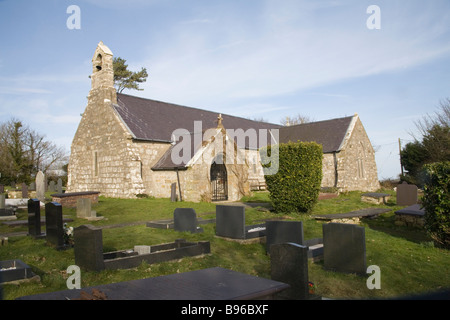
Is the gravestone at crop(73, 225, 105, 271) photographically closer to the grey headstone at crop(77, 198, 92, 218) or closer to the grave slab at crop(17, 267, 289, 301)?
the grave slab at crop(17, 267, 289, 301)

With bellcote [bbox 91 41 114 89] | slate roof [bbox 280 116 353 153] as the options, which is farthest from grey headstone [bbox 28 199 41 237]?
slate roof [bbox 280 116 353 153]

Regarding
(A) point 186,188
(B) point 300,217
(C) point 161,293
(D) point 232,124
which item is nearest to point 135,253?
(C) point 161,293

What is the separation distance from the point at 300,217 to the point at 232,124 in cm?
1816

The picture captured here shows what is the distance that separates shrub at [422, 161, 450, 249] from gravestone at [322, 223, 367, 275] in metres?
3.23

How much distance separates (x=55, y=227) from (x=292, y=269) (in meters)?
6.31

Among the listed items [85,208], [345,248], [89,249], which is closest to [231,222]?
[345,248]

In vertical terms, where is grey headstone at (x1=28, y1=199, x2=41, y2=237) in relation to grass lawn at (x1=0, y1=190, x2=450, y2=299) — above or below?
above

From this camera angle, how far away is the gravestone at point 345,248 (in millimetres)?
6426

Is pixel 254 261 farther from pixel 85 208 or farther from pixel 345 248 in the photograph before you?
pixel 85 208

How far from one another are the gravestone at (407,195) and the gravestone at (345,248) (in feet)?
34.3

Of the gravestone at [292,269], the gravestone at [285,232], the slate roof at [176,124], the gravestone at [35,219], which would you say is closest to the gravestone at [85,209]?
the gravestone at [35,219]

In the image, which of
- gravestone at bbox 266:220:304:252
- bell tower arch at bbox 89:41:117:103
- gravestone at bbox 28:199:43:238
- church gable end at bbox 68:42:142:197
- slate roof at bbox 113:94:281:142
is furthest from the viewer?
bell tower arch at bbox 89:41:117:103

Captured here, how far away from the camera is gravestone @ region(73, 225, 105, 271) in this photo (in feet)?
20.6
